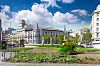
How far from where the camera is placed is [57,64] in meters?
22.2

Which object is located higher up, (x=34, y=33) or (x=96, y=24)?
(x=96, y=24)

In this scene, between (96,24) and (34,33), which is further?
(34,33)

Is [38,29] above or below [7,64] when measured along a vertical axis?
above

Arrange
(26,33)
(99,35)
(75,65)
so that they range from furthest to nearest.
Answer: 1. (26,33)
2. (99,35)
3. (75,65)

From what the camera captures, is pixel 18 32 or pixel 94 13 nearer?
pixel 94 13

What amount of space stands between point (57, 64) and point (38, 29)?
111246 millimetres

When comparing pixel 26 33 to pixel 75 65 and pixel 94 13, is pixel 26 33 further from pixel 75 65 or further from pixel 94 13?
pixel 75 65

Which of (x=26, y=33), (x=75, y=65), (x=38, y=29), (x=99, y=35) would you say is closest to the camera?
(x=75, y=65)

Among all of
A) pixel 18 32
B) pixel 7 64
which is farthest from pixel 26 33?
pixel 7 64

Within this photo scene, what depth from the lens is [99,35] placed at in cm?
7781

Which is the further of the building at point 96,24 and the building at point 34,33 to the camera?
the building at point 34,33

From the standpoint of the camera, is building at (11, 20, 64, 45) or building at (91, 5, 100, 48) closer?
building at (91, 5, 100, 48)

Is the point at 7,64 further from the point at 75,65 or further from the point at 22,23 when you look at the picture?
the point at 22,23

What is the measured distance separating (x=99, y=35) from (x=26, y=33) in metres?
74.6
